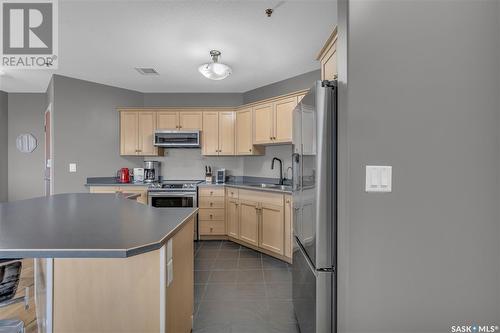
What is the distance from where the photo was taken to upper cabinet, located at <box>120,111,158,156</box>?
4348mm

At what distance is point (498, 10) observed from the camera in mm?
1126

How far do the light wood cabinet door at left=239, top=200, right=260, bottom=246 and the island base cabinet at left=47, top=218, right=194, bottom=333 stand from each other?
240 cm

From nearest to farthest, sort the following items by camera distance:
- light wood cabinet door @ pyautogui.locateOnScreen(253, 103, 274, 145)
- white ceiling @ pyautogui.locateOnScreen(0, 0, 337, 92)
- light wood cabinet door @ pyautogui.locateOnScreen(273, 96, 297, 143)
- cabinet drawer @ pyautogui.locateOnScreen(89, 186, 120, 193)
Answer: white ceiling @ pyautogui.locateOnScreen(0, 0, 337, 92) → light wood cabinet door @ pyautogui.locateOnScreen(273, 96, 297, 143) → light wood cabinet door @ pyautogui.locateOnScreen(253, 103, 274, 145) → cabinet drawer @ pyautogui.locateOnScreen(89, 186, 120, 193)

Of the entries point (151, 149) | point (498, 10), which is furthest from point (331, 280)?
point (151, 149)

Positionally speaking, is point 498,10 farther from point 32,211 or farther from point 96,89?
point 96,89

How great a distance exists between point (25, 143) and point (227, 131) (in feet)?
13.2

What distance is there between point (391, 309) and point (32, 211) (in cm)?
224

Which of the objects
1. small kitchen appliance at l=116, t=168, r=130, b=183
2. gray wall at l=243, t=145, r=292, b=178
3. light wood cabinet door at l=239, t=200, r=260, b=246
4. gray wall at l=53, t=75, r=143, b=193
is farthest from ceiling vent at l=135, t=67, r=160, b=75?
light wood cabinet door at l=239, t=200, r=260, b=246

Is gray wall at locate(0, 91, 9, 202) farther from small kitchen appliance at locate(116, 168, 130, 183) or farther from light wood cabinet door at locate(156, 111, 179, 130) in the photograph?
light wood cabinet door at locate(156, 111, 179, 130)

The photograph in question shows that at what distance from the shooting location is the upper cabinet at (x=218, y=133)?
427cm

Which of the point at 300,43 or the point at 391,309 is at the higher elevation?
the point at 300,43

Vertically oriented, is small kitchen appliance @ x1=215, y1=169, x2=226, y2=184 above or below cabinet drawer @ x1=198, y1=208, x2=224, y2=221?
above

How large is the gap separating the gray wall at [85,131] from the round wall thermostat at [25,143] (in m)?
1.57

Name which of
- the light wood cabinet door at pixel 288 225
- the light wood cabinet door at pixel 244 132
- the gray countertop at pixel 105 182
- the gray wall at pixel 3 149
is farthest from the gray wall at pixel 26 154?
the light wood cabinet door at pixel 288 225
